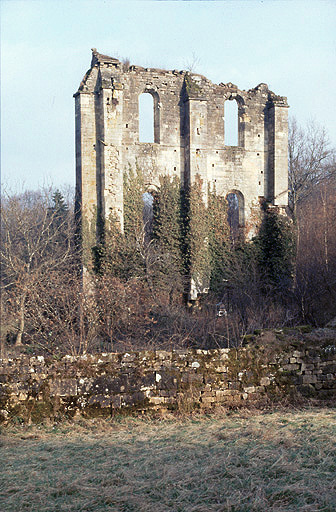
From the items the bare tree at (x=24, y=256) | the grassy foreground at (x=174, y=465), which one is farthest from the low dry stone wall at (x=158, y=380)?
the bare tree at (x=24, y=256)

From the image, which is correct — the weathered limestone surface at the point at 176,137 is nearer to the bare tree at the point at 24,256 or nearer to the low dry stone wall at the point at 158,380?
the bare tree at the point at 24,256

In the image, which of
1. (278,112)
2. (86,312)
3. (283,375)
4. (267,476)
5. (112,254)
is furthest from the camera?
(278,112)

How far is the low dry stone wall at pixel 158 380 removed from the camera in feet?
23.7

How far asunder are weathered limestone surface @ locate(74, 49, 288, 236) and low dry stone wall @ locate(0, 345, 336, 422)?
12731 mm

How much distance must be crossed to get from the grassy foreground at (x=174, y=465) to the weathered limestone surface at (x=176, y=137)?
1385 cm

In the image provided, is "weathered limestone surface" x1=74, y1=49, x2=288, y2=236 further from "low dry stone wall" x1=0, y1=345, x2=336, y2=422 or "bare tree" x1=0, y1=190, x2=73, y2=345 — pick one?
"low dry stone wall" x1=0, y1=345, x2=336, y2=422

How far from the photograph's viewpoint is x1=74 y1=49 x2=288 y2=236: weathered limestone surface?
788 inches

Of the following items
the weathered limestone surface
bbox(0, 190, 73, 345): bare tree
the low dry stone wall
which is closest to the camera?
the low dry stone wall

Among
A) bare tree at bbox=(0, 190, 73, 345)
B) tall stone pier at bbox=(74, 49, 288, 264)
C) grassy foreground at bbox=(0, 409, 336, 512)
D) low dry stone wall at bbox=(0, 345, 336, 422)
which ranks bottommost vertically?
grassy foreground at bbox=(0, 409, 336, 512)

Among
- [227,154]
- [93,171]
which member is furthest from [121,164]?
[227,154]

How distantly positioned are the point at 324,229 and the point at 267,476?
64.5 feet

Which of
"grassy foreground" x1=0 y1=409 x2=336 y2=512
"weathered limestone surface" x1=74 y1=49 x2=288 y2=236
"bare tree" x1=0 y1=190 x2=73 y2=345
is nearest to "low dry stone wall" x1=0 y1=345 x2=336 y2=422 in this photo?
"grassy foreground" x1=0 y1=409 x2=336 y2=512

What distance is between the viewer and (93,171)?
66.7 ft

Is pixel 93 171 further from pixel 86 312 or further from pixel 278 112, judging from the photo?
A: pixel 278 112
